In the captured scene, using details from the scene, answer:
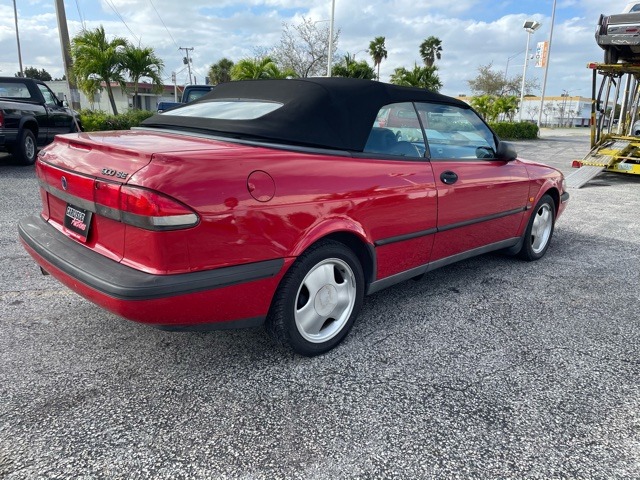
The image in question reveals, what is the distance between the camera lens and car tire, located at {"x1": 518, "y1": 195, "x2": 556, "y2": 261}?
15.2ft

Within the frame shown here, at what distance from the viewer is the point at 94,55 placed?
18594 mm

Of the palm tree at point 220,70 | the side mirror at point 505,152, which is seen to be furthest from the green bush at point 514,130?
the palm tree at point 220,70

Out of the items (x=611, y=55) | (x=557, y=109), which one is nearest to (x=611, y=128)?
(x=611, y=55)

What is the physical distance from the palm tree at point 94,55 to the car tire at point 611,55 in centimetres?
1615

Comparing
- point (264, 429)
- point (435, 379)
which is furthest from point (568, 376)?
point (264, 429)

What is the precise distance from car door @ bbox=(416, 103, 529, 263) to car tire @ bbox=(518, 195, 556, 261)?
0.31 meters

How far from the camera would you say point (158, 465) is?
1938 millimetres

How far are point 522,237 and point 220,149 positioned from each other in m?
3.23

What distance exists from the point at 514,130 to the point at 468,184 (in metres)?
28.4

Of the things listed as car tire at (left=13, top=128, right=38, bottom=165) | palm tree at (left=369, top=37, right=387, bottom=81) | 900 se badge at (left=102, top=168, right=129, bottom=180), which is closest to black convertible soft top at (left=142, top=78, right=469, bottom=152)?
900 se badge at (left=102, top=168, right=129, bottom=180)

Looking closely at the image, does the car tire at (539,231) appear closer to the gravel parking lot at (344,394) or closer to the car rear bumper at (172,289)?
the gravel parking lot at (344,394)

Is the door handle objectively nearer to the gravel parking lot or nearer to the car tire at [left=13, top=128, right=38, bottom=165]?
the gravel parking lot

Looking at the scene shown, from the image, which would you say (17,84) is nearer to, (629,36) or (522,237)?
(522,237)

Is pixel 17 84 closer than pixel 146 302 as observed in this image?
No
